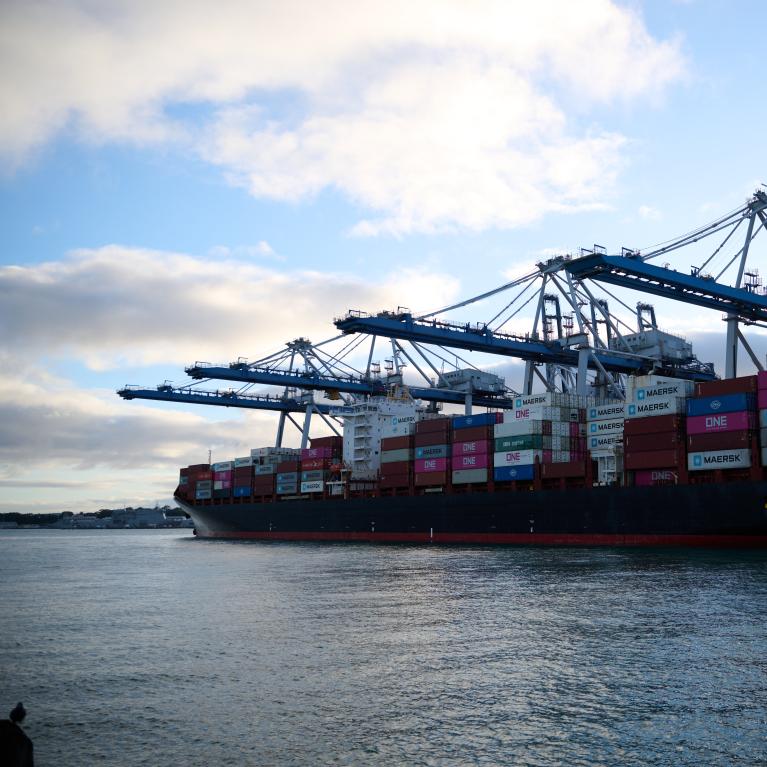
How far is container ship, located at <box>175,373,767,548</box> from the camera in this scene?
147 feet

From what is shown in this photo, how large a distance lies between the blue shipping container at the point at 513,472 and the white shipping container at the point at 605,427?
5533mm

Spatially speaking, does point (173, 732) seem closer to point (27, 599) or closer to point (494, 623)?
point (494, 623)

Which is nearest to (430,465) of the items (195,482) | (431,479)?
(431,479)

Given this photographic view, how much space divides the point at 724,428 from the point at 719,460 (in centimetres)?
200

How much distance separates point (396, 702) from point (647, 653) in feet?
21.3

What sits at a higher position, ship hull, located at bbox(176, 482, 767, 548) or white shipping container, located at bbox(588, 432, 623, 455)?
white shipping container, located at bbox(588, 432, 623, 455)

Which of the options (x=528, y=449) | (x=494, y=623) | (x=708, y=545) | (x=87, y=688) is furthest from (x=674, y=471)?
(x=87, y=688)

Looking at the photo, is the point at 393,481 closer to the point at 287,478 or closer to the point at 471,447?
the point at 471,447

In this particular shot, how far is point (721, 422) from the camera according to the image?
45469 millimetres

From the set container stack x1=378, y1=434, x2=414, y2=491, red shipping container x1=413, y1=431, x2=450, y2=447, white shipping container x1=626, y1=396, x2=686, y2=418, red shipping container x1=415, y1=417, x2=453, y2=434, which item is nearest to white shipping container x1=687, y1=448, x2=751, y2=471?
white shipping container x1=626, y1=396, x2=686, y2=418

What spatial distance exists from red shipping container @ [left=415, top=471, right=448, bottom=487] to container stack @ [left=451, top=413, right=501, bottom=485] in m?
0.99

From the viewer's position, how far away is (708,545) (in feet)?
145

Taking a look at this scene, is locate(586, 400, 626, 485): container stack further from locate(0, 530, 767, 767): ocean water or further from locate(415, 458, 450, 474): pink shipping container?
locate(0, 530, 767, 767): ocean water

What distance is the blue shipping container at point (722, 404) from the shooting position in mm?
44719
